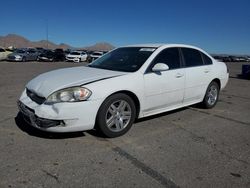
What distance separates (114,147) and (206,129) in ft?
6.46

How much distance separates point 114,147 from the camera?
13.5ft

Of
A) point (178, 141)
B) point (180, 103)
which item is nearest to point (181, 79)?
point (180, 103)

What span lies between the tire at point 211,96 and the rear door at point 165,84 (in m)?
1.12

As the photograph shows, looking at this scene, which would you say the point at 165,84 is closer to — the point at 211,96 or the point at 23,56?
the point at 211,96

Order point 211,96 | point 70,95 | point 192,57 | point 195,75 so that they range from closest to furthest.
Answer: point 70,95 → point 195,75 → point 192,57 → point 211,96

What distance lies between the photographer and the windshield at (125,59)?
5078mm

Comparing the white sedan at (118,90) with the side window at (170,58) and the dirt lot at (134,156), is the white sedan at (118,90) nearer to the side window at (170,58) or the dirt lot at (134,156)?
the side window at (170,58)

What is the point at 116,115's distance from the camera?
4.52m

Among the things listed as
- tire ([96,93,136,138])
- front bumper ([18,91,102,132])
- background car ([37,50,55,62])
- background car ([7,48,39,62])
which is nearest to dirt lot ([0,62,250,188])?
tire ([96,93,136,138])

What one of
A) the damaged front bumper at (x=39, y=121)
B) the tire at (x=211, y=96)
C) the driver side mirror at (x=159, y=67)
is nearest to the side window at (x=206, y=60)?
the tire at (x=211, y=96)

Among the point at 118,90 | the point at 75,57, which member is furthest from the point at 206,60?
the point at 75,57

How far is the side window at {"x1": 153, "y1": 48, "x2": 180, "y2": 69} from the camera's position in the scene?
17.4 ft

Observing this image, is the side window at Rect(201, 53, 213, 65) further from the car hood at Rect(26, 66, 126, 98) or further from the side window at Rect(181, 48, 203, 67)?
the car hood at Rect(26, 66, 126, 98)

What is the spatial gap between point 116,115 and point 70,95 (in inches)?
33.0
